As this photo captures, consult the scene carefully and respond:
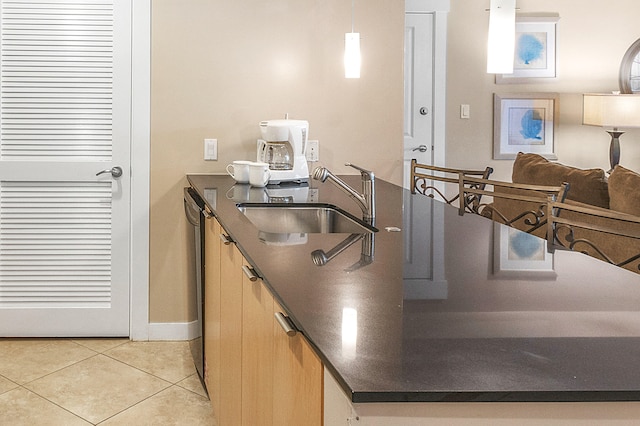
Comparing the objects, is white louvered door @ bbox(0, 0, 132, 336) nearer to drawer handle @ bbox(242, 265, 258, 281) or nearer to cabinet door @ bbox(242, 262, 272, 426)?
cabinet door @ bbox(242, 262, 272, 426)

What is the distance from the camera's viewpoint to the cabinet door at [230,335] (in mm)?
2281

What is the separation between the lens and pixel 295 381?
143cm

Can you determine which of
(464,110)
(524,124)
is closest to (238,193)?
(464,110)

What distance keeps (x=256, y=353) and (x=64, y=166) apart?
254 cm

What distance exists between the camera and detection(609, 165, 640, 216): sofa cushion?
340 centimetres

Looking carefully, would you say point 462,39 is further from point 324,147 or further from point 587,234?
point 587,234

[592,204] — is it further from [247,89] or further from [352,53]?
[247,89]

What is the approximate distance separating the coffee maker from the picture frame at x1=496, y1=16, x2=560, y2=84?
11.1ft

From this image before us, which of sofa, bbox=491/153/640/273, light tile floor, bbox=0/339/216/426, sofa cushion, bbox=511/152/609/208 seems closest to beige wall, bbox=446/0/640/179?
sofa, bbox=491/153/640/273

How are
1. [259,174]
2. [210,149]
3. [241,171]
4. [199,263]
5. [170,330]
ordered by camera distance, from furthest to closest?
1. [170,330]
2. [210,149]
3. [241,171]
4. [259,174]
5. [199,263]

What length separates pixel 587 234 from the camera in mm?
3543

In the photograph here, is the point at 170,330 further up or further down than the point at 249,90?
further down

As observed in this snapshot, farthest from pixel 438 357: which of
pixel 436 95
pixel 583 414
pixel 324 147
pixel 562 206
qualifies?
pixel 436 95

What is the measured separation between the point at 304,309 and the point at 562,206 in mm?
1564
